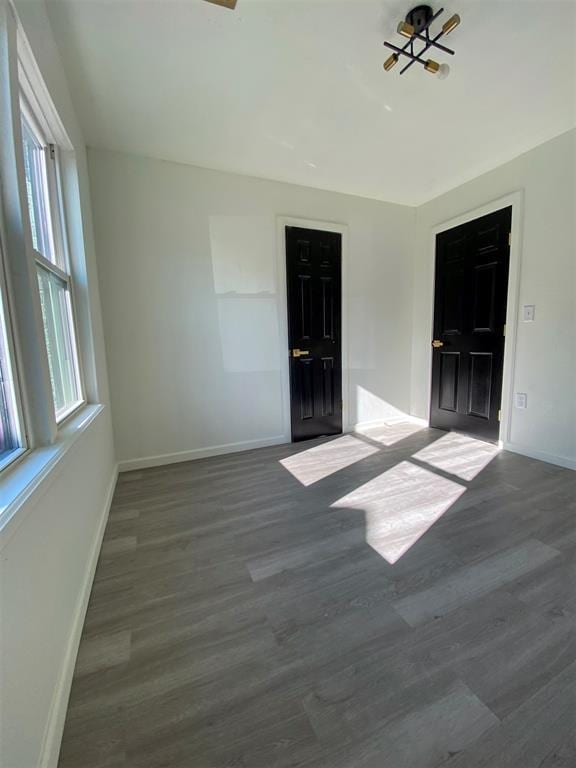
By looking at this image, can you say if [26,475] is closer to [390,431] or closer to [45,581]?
[45,581]

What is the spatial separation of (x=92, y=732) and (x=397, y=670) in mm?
952

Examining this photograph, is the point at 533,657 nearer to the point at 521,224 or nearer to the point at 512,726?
the point at 512,726

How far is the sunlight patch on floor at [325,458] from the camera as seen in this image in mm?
2596

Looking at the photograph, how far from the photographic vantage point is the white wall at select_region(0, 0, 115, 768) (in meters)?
0.71

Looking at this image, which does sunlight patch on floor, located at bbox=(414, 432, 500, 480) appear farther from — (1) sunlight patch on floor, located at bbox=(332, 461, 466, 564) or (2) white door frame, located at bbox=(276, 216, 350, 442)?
(2) white door frame, located at bbox=(276, 216, 350, 442)

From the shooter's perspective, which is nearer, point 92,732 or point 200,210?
point 92,732

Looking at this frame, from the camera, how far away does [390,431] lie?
370 centimetres

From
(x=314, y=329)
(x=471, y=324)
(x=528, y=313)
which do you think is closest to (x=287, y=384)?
(x=314, y=329)

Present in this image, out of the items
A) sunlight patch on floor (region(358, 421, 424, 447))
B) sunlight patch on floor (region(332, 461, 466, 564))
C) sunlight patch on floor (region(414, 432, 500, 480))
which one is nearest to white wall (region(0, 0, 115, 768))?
sunlight patch on floor (region(332, 461, 466, 564))

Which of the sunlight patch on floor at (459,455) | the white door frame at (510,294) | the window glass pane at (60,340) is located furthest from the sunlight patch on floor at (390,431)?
the window glass pane at (60,340)

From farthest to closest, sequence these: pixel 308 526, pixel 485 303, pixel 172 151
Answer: pixel 485 303, pixel 172 151, pixel 308 526

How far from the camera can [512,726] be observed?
0.90 metres

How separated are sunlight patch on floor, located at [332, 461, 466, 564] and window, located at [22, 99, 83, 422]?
5.79 ft

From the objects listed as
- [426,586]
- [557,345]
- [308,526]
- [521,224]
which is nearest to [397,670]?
[426,586]
